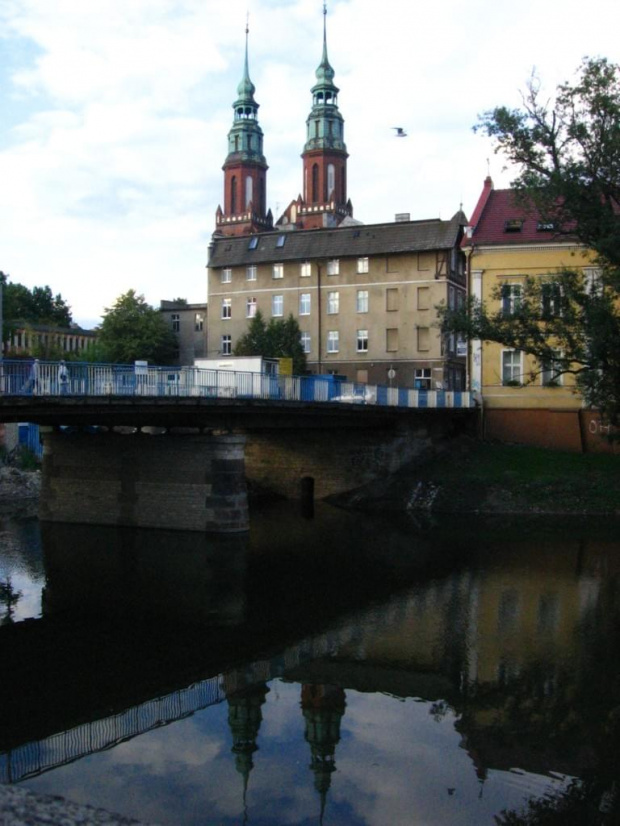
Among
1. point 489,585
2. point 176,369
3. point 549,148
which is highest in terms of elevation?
point 549,148

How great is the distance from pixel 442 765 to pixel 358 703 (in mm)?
2925

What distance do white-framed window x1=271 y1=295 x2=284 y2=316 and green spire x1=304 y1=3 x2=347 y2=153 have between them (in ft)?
192

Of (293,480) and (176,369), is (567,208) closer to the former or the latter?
(176,369)

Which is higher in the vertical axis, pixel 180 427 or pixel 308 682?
pixel 180 427

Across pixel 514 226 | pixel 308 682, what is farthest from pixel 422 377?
pixel 308 682

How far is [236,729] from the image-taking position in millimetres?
14219

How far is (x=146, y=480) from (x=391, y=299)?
113ft

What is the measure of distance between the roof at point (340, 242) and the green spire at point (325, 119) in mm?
54626

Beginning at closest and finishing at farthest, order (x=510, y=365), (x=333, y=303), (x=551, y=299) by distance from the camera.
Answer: (x=551, y=299) → (x=510, y=365) → (x=333, y=303)

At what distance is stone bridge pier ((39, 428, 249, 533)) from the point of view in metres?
33.2

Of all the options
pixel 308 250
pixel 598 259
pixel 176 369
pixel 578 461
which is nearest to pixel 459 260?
pixel 308 250

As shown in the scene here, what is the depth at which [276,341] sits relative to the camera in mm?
64500

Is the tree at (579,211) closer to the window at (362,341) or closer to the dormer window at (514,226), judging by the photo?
the dormer window at (514,226)

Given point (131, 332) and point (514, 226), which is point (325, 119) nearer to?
point (131, 332)
